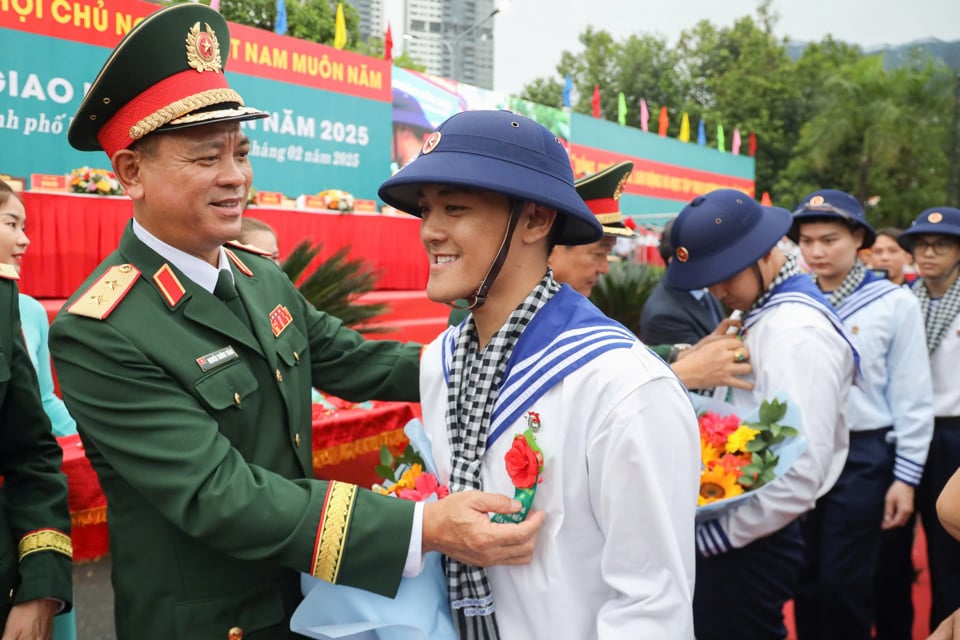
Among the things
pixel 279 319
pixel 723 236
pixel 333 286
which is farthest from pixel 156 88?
pixel 333 286

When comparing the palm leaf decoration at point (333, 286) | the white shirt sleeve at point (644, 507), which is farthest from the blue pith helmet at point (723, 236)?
the palm leaf decoration at point (333, 286)

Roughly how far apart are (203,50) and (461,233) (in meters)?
0.80

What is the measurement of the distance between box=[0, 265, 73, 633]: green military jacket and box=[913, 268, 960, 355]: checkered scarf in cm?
401

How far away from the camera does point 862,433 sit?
10.7 ft

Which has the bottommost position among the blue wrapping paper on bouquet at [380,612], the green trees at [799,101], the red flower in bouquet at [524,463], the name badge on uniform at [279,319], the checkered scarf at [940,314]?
the blue wrapping paper on bouquet at [380,612]

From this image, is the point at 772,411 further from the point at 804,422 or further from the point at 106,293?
the point at 106,293

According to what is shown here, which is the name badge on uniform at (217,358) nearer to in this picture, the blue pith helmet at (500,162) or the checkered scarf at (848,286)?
the blue pith helmet at (500,162)

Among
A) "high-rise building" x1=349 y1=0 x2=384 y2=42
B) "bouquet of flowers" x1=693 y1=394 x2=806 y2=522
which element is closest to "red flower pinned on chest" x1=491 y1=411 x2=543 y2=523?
"bouquet of flowers" x1=693 y1=394 x2=806 y2=522

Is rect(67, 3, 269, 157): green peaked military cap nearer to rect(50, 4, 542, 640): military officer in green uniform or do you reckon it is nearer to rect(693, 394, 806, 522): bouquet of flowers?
rect(50, 4, 542, 640): military officer in green uniform

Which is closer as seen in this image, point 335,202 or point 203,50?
point 203,50

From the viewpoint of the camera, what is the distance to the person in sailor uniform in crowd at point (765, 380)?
2242 millimetres

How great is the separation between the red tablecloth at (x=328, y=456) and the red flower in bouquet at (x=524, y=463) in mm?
2341

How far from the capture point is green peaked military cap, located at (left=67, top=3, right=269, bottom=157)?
1.69 metres

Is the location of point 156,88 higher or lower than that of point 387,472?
higher
